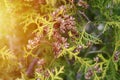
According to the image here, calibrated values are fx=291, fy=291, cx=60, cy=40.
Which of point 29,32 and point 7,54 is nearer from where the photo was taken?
point 7,54

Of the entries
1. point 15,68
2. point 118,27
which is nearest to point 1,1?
point 15,68

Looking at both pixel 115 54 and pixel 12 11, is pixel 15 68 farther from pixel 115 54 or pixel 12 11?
pixel 115 54

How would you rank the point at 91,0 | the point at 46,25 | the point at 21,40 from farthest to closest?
the point at 21,40 → the point at 91,0 → the point at 46,25

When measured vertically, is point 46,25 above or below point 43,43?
above

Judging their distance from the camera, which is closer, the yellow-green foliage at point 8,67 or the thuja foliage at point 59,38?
the thuja foliage at point 59,38

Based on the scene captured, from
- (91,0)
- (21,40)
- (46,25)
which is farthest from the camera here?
(21,40)

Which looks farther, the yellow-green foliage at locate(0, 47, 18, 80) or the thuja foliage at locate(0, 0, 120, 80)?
the yellow-green foliage at locate(0, 47, 18, 80)

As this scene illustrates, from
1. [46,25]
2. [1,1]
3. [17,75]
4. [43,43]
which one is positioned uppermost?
[1,1]
